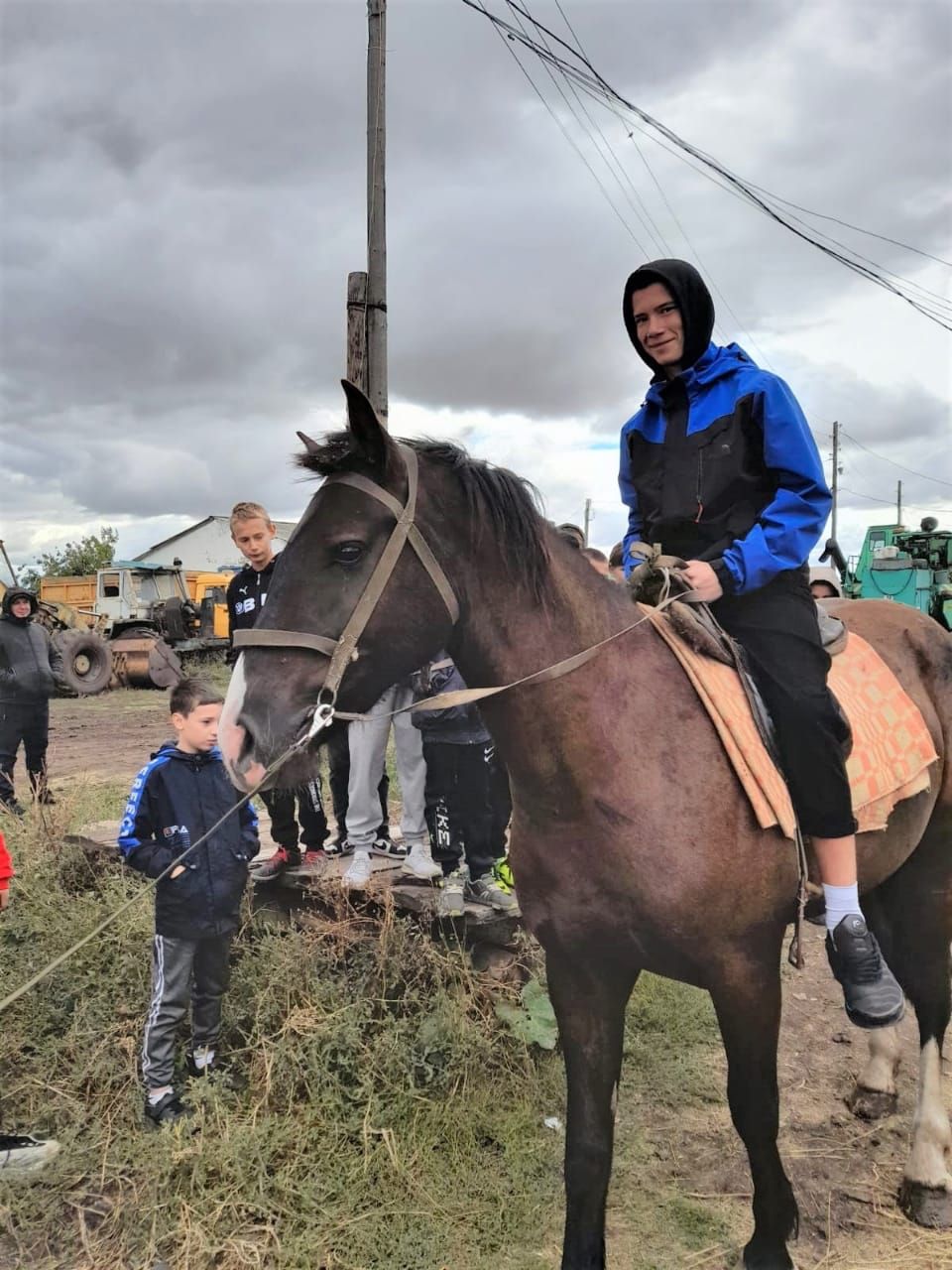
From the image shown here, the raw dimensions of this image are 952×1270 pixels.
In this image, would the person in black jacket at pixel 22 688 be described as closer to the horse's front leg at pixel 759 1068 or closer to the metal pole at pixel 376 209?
the metal pole at pixel 376 209

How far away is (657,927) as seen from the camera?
7.28 ft

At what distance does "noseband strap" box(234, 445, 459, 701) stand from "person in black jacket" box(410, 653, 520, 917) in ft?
6.34

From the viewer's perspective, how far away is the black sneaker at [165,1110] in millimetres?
3166

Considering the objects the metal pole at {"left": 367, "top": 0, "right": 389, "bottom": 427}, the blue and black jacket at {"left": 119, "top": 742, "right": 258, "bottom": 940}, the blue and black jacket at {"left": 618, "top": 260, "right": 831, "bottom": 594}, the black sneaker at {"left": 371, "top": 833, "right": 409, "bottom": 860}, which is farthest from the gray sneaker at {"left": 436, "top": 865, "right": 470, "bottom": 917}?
the metal pole at {"left": 367, "top": 0, "right": 389, "bottom": 427}

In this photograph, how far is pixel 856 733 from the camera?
274cm

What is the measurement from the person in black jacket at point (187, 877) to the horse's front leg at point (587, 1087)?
151cm

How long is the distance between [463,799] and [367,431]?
2.57 meters

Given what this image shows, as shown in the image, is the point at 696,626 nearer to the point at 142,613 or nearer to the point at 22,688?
the point at 22,688

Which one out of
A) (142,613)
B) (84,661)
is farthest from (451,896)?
(142,613)

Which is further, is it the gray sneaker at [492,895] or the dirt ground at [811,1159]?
the gray sneaker at [492,895]

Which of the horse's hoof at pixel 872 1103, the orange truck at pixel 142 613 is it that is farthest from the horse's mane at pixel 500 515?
the orange truck at pixel 142 613

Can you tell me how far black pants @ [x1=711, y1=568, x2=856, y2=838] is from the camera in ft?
7.93

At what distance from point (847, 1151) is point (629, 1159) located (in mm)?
916

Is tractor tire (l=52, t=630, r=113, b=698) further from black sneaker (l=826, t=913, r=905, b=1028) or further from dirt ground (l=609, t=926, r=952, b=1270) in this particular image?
black sneaker (l=826, t=913, r=905, b=1028)
